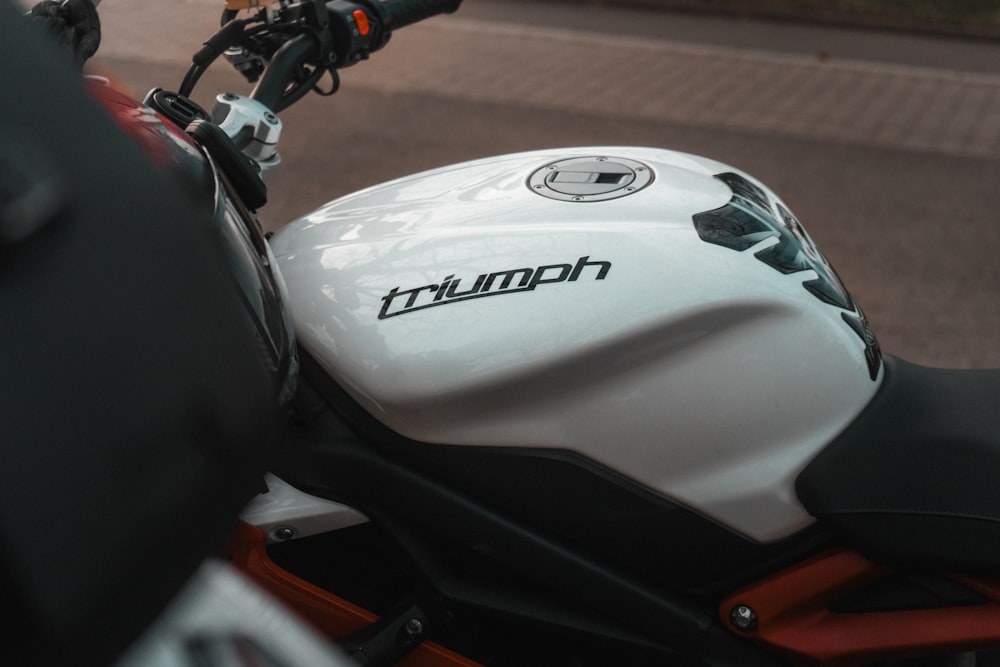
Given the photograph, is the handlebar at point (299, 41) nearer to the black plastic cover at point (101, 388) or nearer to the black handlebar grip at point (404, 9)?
the black handlebar grip at point (404, 9)

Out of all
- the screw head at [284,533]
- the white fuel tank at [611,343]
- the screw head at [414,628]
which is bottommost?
the screw head at [414,628]

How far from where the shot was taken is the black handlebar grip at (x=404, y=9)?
5.45 feet

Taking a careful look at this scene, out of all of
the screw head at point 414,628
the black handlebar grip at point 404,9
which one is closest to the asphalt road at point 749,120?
the black handlebar grip at point 404,9

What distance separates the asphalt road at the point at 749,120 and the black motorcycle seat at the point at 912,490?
1.91m

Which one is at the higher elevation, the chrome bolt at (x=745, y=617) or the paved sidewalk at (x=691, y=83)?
the chrome bolt at (x=745, y=617)

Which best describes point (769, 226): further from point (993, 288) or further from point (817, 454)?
point (993, 288)

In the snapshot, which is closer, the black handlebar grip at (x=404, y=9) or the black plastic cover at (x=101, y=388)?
the black plastic cover at (x=101, y=388)

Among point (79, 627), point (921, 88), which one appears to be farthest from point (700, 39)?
point (79, 627)

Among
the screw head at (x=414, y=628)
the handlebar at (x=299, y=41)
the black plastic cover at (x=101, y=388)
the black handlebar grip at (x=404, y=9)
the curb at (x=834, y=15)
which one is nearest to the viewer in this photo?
the black plastic cover at (x=101, y=388)

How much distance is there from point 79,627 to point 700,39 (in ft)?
25.2

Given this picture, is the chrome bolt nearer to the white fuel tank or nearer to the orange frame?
the white fuel tank

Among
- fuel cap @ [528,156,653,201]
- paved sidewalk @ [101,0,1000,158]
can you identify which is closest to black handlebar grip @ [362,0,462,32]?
fuel cap @ [528,156,653,201]

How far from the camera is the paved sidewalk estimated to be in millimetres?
5660

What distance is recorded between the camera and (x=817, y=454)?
49.0 inches
